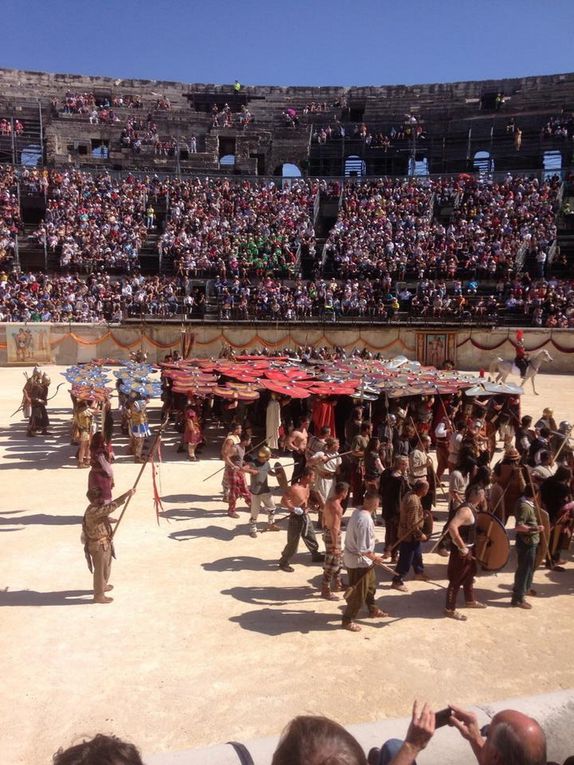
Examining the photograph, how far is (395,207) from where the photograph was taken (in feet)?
125

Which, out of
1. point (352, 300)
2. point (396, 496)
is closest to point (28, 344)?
point (352, 300)

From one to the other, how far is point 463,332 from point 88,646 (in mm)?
25564

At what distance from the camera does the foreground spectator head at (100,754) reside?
2.06 m

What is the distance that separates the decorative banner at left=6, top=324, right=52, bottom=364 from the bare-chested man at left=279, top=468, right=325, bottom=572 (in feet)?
77.4

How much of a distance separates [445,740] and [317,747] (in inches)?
45.0

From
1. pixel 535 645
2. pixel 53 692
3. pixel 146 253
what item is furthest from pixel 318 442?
pixel 146 253

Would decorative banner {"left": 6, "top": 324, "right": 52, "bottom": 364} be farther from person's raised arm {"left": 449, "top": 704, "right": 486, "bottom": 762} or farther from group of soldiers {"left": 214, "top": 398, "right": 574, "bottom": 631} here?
person's raised arm {"left": 449, "top": 704, "right": 486, "bottom": 762}

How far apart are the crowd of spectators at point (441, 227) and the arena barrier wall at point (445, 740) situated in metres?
30.6

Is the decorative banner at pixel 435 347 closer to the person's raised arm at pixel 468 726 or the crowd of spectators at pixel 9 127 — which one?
the person's raised arm at pixel 468 726

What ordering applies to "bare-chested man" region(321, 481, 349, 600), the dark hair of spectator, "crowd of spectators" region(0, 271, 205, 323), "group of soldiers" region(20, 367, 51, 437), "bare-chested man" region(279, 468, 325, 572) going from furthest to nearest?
Answer: 1. "crowd of spectators" region(0, 271, 205, 323)
2. "group of soldiers" region(20, 367, 51, 437)
3. "bare-chested man" region(279, 468, 325, 572)
4. "bare-chested man" region(321, 481, 349, 600)
5. the dark hair of spectator

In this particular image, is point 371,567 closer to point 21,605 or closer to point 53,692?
point 53,692

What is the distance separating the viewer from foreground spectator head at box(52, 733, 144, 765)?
2059 mm

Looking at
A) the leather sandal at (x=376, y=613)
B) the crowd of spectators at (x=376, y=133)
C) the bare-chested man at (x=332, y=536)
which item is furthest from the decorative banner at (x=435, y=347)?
the leather sandal at (x=376, y=613)

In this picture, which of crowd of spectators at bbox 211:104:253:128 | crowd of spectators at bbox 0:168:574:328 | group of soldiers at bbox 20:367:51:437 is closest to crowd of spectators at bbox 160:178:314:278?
crowd of spectators at bbox 0:168:574:328
